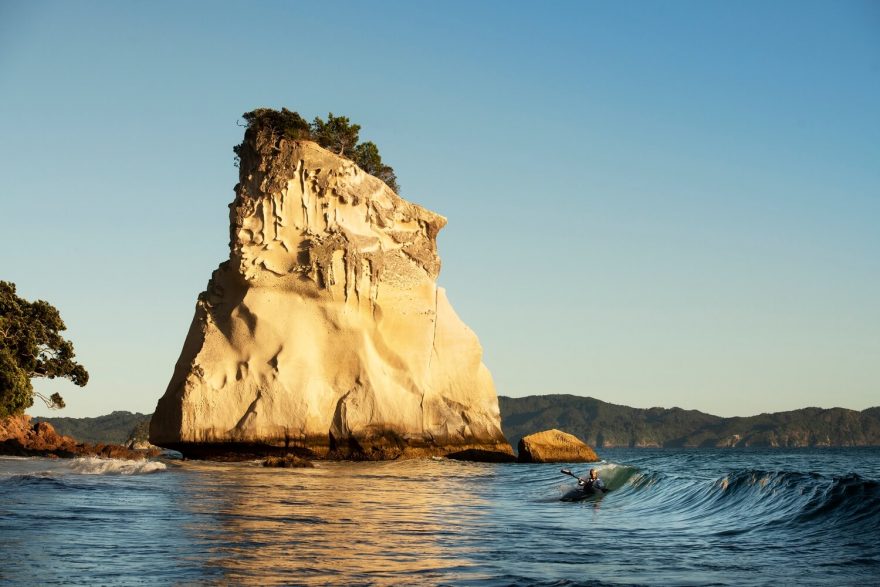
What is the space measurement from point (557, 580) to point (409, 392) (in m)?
31.3

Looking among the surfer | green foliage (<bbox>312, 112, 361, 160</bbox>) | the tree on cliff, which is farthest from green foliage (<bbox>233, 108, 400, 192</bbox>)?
the surfer

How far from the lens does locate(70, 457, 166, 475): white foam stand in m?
27.4

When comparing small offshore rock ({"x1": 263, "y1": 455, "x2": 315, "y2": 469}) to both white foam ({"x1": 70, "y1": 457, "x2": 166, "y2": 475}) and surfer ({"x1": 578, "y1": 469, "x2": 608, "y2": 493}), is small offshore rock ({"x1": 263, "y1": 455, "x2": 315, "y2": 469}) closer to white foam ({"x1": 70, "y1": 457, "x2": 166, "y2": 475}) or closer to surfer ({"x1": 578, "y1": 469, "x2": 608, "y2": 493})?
white foam ({"x1": 70, "y1": 457, "x2": 166, "y2": 475})

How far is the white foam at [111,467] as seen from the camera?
1079 inches

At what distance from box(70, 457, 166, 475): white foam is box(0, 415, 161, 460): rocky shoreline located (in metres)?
7.61

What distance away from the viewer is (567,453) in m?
44.8

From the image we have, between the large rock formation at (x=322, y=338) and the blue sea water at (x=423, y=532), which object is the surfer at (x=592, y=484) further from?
the large rock formation at (x=322, y=338)

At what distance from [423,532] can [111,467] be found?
54.6 ft

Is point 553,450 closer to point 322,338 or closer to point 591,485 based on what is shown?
point 322,338

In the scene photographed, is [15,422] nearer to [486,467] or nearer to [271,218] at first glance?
[271,218]

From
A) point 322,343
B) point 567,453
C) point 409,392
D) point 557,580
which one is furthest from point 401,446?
point 557,580

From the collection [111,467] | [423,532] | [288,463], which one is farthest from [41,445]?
[423,532]

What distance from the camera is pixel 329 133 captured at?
158ft

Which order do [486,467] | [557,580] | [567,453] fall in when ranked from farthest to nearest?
[567,453] → [486,467] → [557,580]
